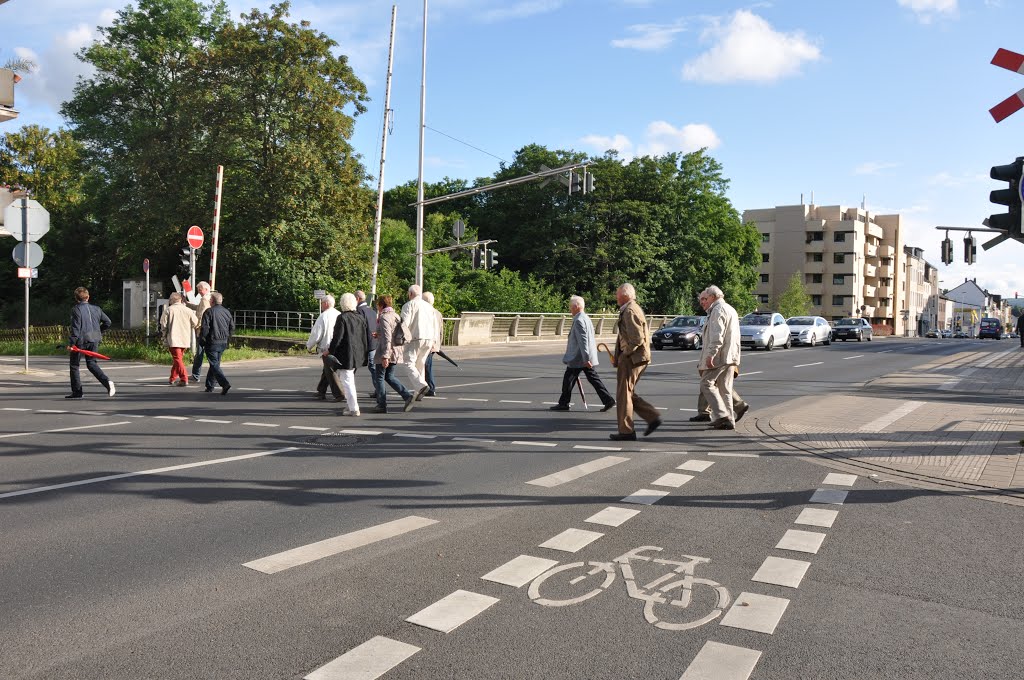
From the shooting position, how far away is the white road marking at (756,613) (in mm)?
3781

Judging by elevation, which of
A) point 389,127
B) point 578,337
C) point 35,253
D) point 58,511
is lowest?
point 58,511

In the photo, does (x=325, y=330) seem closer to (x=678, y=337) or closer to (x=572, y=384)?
(x=572, y=384)

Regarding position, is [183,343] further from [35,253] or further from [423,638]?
[423,638]

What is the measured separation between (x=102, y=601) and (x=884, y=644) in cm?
359

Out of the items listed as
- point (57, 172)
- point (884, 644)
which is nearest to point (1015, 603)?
point (884, 644)

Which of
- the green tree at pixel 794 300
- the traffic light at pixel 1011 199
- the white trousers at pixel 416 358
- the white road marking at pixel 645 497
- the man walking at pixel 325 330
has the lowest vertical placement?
the white road marking at pixel 645 497

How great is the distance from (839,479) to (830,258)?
342 ft

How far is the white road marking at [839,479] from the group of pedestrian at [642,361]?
228 centimetres

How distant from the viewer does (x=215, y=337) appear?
14.1 metres

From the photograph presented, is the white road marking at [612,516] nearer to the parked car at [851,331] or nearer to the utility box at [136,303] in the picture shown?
the utility box at [136,303]

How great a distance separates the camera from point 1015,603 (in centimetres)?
414

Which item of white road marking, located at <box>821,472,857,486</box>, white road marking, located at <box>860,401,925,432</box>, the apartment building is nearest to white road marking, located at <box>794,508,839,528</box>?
white road marking, located at <box>821,472,857,486</box>

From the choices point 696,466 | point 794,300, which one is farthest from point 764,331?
point 794,300

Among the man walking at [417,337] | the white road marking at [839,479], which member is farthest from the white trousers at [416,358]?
the white road marking at [839,479]
